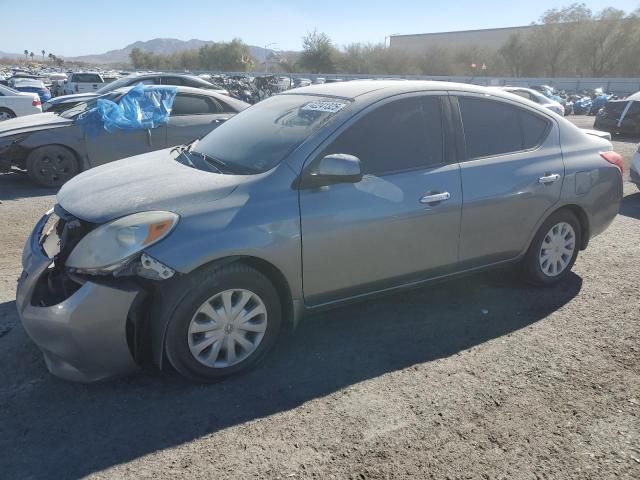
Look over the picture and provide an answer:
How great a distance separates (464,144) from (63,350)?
3041mm

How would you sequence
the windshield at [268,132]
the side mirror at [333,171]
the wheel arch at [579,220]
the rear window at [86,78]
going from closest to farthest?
the side mirror at [333,171], the windshield at [268,132], the wheel arch at [579,220], the rear window at [86,78]

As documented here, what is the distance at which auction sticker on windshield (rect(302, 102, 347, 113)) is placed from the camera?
367 centimetres

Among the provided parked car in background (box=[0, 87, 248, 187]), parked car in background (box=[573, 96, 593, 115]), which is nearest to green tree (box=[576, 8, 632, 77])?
parked car in background (box=[573, 96, 593, 115])

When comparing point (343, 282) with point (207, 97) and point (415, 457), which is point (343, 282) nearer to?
point (415, 457)

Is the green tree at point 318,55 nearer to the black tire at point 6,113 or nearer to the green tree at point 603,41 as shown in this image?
the green tree at point 603,41

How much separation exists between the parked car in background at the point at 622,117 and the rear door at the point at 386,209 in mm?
16225

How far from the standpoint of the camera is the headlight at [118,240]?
115 inches

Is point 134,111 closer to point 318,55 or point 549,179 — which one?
point 549,179

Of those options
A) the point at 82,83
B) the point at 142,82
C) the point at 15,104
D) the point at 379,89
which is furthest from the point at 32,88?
the point at 379,89

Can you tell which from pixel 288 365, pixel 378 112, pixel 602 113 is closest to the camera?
pixel 288 365

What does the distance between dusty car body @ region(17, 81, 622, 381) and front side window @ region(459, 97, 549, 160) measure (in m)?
0.01

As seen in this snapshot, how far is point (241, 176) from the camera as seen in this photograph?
133 inches

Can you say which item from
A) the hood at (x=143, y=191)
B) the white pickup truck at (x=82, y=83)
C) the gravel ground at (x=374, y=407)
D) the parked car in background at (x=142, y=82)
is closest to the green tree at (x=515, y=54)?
the white pickup truck at (x=82, y=83)

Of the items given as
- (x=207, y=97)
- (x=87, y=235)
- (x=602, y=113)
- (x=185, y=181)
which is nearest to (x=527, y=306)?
(x=185, y=181)
